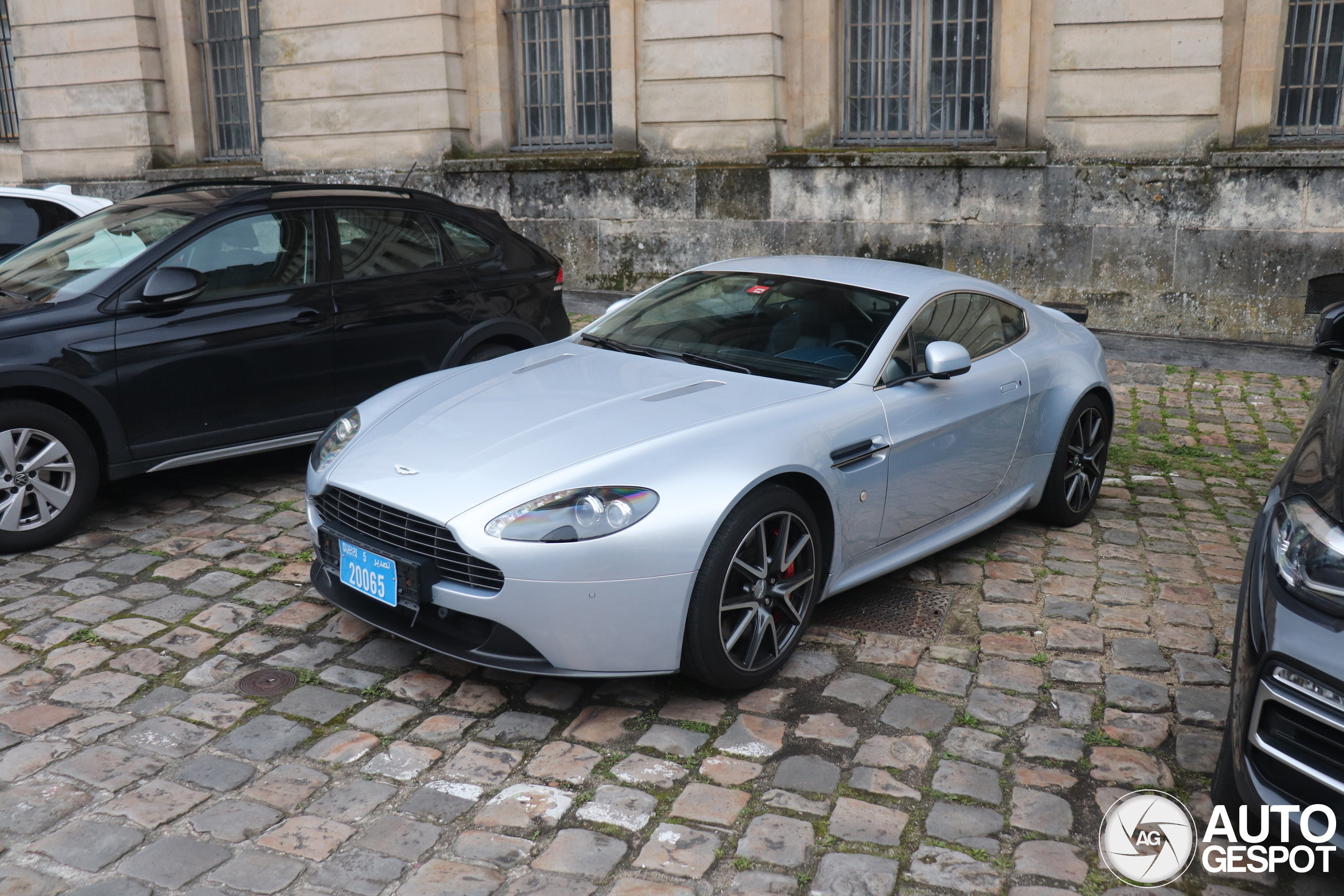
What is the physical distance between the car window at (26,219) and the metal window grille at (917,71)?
23.7 ft

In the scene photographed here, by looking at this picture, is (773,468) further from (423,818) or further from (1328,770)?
(1328,770)

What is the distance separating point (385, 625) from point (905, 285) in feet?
8.56

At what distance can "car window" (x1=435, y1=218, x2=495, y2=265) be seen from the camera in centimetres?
670

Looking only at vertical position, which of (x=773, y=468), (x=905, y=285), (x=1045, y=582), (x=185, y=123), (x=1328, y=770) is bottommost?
(x=1045, y=582)

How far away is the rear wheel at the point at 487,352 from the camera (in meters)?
6.68

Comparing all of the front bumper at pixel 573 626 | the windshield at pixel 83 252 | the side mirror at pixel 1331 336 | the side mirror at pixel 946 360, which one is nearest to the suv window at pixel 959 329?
the side mirror at pixel 946 360

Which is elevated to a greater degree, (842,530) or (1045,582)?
(842,530)

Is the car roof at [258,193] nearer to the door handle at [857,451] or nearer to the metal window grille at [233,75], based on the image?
the door handle at [857,451]

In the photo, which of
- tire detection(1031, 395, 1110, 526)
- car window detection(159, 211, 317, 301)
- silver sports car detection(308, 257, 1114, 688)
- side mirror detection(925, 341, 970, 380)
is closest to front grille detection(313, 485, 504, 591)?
silver sports car detection(308, 257, 1114, 688)

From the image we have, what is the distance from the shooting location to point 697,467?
12.1 feet

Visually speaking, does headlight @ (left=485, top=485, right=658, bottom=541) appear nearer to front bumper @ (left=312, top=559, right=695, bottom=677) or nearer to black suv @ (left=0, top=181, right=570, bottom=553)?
front bumper @ (left=312, top=559, right=695, bottom=677)

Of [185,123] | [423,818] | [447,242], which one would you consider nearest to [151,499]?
[447,242]

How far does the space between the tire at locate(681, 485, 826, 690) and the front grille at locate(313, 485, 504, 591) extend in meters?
0.67

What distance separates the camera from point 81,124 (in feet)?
51.5
